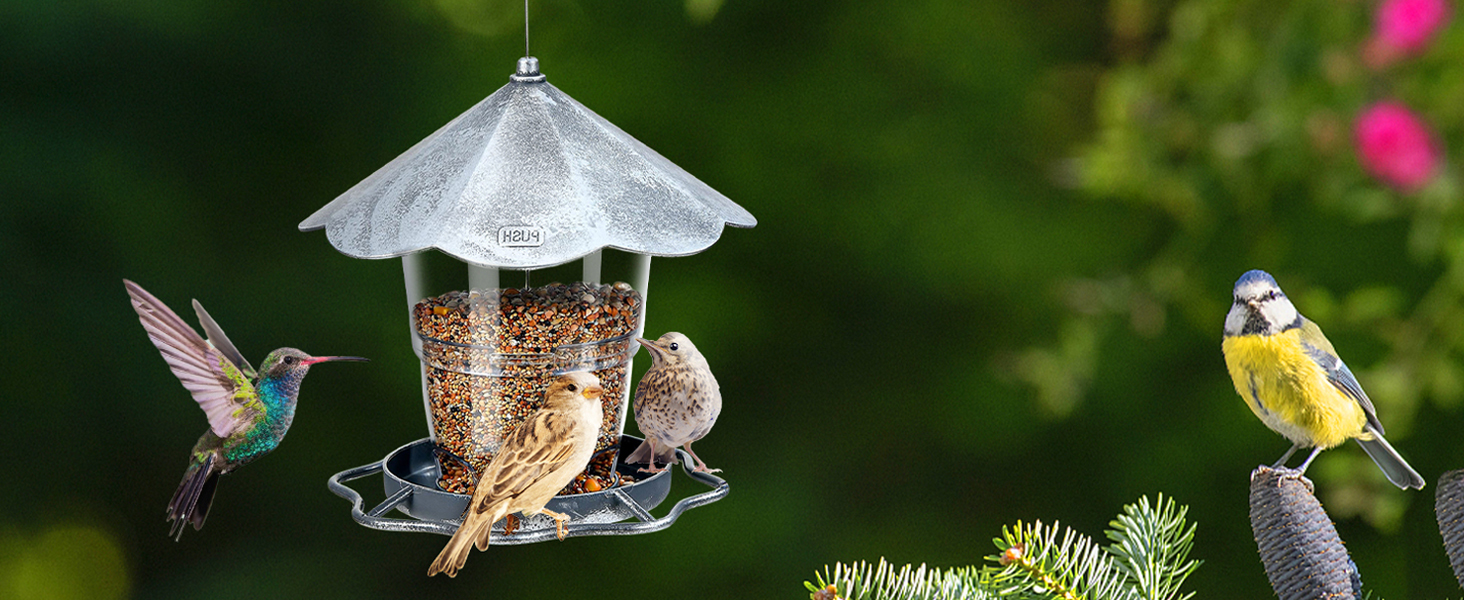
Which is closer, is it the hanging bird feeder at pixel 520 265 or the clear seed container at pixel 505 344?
the hanging bird feeder at pixel 520 265

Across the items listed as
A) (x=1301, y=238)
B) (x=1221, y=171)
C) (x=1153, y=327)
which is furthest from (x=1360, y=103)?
(x=1301, y=238)

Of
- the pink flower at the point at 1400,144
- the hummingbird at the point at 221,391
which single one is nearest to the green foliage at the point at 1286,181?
the pink flower at the point at 1400,144

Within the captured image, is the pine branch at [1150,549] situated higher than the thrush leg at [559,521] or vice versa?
the thrush leg at [559,521]

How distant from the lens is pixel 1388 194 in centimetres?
185

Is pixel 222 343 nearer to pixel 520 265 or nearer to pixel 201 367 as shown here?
pixel 201 367

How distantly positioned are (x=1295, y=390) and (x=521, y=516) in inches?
36.5

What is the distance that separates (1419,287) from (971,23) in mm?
992

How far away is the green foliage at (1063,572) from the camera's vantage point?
1360 millimetres

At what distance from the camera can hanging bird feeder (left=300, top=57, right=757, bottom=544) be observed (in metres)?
1.47

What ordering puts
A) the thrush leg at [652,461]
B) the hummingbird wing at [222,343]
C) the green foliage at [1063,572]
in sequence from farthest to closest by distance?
the thrush leg at [652,461]
the hummingbird wing at [222,343]
the green foliage at [1063,572]

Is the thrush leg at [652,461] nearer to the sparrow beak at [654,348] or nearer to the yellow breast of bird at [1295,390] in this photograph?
the sparrow beak at [654,348]

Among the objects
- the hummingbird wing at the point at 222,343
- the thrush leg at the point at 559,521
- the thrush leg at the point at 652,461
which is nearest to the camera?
the thrush leg at the point at 559,521

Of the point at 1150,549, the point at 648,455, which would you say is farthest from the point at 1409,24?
the point at 648,455

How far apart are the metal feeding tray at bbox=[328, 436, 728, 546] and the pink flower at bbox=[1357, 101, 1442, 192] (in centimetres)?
96
